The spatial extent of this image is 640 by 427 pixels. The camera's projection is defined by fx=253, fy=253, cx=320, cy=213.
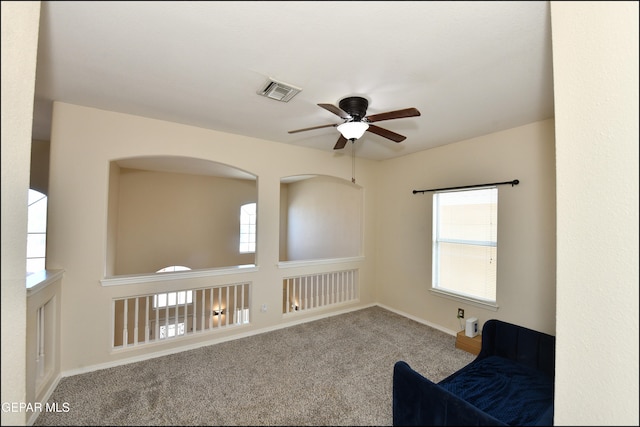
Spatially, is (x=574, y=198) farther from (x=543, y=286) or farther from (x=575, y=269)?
(x=543, y=286)

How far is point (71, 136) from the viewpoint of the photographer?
7.50 ft

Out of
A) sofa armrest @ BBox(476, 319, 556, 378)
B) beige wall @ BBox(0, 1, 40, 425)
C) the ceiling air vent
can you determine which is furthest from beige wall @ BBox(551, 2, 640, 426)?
beige wall @ BBox(0, 1, 40, 425)

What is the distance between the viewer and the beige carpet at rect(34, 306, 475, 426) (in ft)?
3.32

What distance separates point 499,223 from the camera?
2869 mm

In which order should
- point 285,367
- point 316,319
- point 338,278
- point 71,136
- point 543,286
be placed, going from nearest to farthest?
1. point 285,367
2. point 71,136
3. point 543,286
4. point 316,319
5. point 338,278

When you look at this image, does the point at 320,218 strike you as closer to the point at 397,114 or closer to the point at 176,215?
the point at 176,215

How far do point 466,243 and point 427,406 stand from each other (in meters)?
2.56

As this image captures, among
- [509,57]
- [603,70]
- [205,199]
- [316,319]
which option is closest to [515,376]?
[603,70]

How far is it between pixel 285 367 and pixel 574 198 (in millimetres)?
2076

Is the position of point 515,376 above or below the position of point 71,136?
below

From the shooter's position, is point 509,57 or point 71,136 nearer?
point 509,57

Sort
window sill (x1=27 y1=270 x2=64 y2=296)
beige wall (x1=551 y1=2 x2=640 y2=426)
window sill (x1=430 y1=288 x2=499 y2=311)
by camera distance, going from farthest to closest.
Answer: window sill (x1=430 y1=288 x2=499 y2=311) → window sill (x1=27 y1=270 x2=64 y2=296) → beige wall (x1=551 y1=2 x2=640 y2=426)

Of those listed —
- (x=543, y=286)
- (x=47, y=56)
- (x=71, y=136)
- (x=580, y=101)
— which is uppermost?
(x=47, y=56)

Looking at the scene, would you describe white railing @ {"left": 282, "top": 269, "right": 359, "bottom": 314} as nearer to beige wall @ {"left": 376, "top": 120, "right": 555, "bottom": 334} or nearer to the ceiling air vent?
beige wall @ {"left": 376, "top": 120, "right": 555, "bottom": 334}
